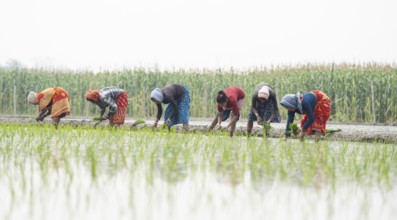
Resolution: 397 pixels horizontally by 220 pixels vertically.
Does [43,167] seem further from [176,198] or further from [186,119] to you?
[186,119]

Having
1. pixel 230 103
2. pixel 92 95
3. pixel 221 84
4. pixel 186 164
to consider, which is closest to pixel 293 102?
pixel 230 103

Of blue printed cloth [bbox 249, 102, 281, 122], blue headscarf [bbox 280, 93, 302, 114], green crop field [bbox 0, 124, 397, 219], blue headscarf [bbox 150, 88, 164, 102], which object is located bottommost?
green crop field [bbox 0, 124, 397, 219]

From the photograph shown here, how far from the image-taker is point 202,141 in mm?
11391

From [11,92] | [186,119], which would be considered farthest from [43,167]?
[11,92]

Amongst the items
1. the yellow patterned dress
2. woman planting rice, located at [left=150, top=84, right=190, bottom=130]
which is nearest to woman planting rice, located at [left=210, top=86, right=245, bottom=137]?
woman planting rice, located at [left=150, top=84, right=190, bottom=130]

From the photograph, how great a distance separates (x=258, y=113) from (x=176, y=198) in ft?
23.4

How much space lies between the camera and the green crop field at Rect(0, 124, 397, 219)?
495 cm

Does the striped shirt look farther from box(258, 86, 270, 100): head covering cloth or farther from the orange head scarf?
box(258, 86, 270, 100): head covering cloth

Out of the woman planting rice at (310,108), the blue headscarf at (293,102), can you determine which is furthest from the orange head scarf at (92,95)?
the blue headscarf at (293,102)

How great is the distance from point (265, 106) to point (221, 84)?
46.4ft

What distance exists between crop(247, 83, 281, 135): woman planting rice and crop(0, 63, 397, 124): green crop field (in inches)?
424

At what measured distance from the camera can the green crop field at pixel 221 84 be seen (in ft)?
75.2

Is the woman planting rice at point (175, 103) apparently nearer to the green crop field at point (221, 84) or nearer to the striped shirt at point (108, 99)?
the striped shirt at point (108, 99)

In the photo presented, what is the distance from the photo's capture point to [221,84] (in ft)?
86.9
